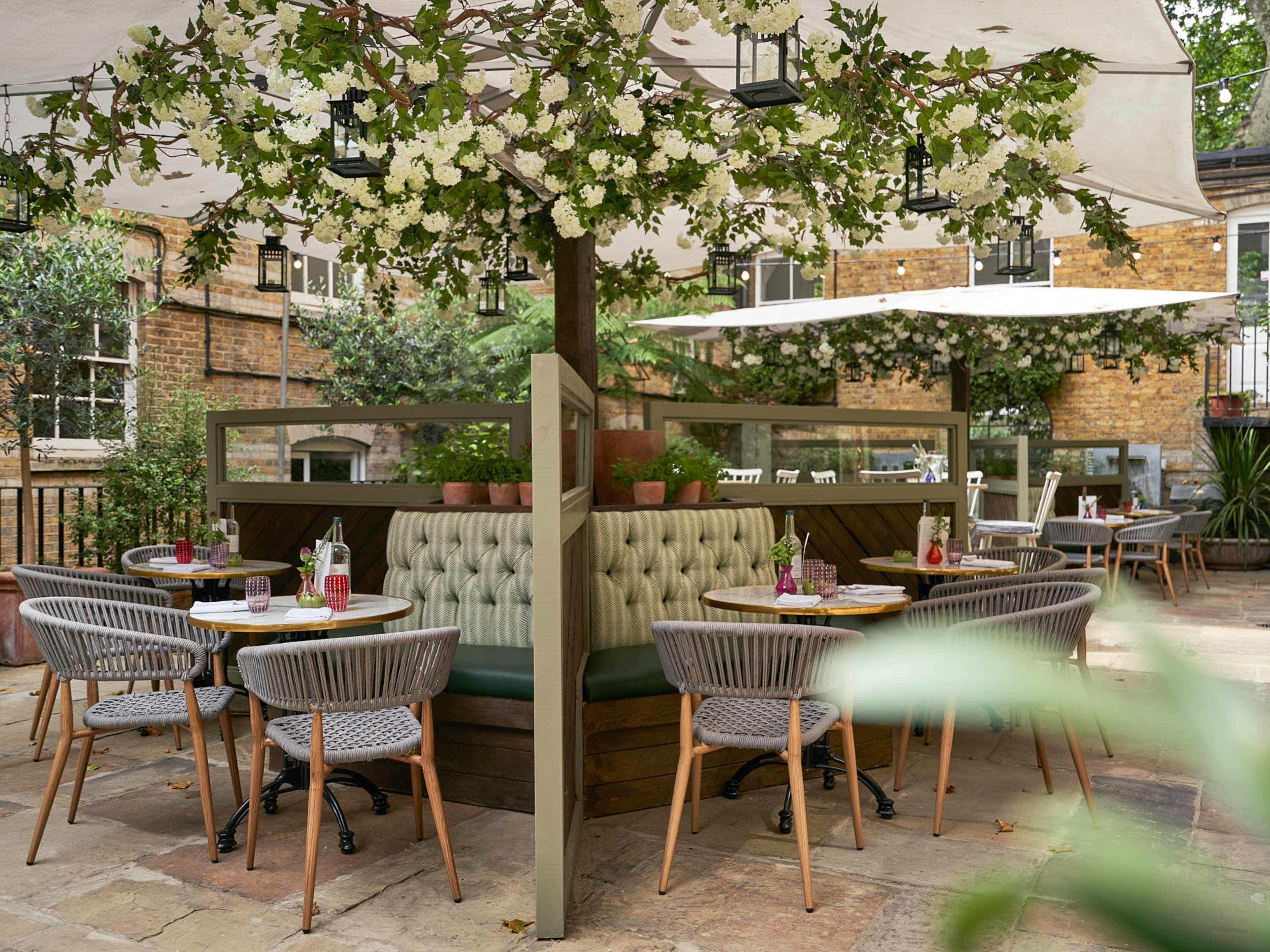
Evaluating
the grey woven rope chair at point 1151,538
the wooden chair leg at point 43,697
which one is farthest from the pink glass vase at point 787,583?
the grey woven rope chair at point 1151,538

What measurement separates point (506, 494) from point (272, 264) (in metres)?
2.12

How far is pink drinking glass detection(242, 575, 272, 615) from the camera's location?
3.69 m

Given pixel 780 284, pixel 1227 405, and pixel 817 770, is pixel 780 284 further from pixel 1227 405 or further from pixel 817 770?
pixel 817 770

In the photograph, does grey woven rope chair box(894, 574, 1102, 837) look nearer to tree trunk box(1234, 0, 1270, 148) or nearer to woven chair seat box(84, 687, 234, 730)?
woven chair seat box(84, 687, 234, 730)

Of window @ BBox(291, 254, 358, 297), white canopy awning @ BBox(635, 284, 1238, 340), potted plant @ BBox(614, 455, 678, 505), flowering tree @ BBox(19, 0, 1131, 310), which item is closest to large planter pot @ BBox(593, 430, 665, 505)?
potted plant @ BBox(614, 455, 678, 505)

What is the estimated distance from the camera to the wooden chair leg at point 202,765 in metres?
3.34

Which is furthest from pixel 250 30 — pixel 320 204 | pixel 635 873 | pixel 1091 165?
pixel 1091 165

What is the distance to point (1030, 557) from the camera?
5.45 metres

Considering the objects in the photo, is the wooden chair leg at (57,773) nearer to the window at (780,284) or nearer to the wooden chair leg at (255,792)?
the wooden chair leg at (255,792)

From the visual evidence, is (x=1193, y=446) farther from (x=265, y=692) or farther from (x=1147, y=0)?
(x=265, y=692)

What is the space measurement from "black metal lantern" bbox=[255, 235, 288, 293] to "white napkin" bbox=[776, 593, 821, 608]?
3.36m

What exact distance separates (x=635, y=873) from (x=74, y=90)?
3.48 meters

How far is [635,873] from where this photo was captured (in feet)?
10.8

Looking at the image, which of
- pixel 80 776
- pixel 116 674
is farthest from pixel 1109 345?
pixel 80 776
